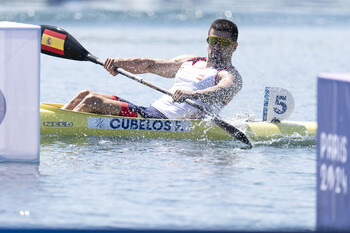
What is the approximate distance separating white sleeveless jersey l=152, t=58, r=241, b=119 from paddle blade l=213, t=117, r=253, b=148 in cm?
20

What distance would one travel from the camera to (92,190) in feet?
22.5

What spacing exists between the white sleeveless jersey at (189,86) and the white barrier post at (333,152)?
163 inches

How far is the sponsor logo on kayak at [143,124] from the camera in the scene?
9.41m

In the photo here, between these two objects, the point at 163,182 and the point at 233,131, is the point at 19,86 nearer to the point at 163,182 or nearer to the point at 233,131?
the point at 163,182

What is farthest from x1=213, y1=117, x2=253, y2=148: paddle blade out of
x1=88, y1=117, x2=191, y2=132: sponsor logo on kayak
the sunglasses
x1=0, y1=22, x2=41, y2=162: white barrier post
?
x1=0, y1=22, x2=41, y2=162: white barrier post

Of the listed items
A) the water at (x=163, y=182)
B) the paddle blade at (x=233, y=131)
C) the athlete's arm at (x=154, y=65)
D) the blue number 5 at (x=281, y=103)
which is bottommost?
the water at (x=163, y=182)

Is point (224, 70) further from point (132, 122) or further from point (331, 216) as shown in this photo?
point (331, 216)

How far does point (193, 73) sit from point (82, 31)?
75.6 feet

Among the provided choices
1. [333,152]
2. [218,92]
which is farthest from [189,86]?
[333,152]

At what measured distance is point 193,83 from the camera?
9.49 metres

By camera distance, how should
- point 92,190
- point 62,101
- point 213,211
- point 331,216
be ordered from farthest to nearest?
point 62,101 < point 92,190 < point 213,211 < point 331,216

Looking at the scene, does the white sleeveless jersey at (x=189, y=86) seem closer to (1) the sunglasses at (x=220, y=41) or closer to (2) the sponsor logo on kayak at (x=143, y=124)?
(2) the sponsor logo on kayak at (x=143, y=124)

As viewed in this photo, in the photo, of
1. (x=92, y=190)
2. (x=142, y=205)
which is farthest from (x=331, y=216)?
(x=92, y=190)

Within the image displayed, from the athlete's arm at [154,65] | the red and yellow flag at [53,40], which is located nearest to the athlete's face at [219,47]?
the athlete's arm at [154,65]
